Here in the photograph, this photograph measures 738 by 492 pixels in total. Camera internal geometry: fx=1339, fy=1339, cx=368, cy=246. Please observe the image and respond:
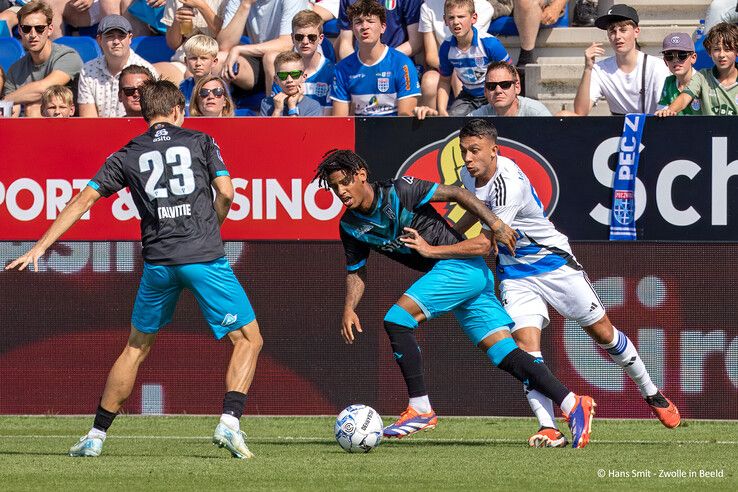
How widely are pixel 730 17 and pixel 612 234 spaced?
3439 mm

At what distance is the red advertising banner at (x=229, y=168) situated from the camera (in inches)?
436

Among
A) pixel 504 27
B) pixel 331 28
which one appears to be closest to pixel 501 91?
pixel 504 27

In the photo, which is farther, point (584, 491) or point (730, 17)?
point (730, 17)

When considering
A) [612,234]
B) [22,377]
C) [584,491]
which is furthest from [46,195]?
[584,491]

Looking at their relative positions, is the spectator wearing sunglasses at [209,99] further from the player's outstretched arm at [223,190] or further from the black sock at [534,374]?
the black sock at [534,374]

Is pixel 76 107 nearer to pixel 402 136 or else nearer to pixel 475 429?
pixel 402 136

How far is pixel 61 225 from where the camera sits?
7.97 metres

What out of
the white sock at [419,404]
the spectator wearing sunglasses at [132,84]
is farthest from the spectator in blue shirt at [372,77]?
the white sock at [419,404]

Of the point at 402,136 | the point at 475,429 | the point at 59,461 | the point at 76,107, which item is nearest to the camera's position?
the point at 59,461

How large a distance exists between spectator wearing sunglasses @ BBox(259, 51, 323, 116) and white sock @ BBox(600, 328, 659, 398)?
3969 millimetres

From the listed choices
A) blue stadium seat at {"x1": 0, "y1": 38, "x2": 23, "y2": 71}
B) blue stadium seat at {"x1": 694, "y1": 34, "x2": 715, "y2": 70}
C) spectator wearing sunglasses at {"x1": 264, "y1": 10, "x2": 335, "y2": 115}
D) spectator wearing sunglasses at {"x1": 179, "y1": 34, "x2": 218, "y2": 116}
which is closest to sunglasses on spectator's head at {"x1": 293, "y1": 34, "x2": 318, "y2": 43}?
A: spectator wearing sunglasses at {"x1": 264, "y1": 10, "x2": 335, "y2": 115}

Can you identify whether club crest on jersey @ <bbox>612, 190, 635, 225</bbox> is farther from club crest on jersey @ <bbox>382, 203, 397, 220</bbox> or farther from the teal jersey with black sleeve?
club crest on jersey @ <bbox>382, 203, 397, 220</bbox>

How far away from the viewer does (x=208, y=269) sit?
813 centimetres

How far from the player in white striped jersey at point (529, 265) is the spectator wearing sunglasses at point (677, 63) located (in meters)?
2.68
